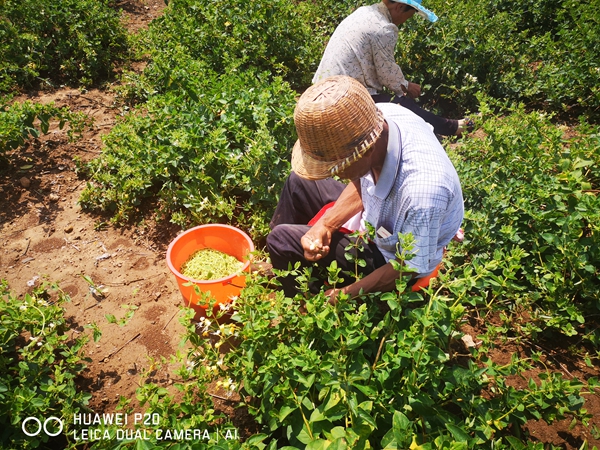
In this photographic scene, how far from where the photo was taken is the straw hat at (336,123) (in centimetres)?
172

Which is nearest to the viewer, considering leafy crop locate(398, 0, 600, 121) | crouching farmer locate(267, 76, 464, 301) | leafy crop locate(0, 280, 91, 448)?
crouching farmer locate(267, 76, 464, 301)

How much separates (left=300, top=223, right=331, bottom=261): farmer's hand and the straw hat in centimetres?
64

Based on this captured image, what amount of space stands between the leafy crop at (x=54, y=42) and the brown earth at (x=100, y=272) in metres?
1.12

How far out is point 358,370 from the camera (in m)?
1.78

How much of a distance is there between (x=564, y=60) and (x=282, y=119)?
150 inches

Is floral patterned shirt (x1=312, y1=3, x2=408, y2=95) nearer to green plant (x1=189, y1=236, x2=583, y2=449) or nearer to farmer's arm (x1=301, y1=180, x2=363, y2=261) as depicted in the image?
farmer's arm (x1=301, y1=180, x2=363, y2=261)

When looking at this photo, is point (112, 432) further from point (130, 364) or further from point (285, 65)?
point (285, 65)

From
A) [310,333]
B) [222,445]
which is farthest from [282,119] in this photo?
[222,445]

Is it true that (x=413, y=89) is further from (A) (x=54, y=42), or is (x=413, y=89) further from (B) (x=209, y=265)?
(A) (x=54, y=42)

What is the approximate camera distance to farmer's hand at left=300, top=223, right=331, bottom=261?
7.95 feet

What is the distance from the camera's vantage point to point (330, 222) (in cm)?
251

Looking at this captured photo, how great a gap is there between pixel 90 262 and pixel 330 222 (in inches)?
81.9

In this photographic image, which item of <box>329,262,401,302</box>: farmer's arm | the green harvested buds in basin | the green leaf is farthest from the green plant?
the green harvested buds in basin

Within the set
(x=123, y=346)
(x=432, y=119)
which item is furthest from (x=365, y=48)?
(x=123, y=346)
